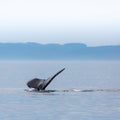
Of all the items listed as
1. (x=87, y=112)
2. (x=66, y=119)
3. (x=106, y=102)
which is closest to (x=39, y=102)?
(x=106, y=102)

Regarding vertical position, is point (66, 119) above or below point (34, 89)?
below

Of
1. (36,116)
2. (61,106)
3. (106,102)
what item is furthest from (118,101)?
(36,116)

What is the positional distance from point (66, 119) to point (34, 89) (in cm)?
2878

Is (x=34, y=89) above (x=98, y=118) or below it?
above

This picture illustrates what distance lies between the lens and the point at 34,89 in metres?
79.6

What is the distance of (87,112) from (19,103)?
34.5ft

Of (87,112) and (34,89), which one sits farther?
(34,89)

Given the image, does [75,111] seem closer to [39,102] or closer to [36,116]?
[36,116]

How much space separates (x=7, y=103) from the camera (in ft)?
212

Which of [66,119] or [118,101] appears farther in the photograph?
[118,101]

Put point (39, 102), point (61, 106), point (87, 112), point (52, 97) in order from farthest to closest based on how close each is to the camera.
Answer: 1. point (52, 97)
2. point (39, 102)
3. point (61, 106)
4. point (87, 112)

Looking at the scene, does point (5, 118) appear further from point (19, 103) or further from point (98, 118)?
point (19, 103)

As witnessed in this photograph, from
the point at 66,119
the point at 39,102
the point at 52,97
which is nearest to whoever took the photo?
the point at 66,119

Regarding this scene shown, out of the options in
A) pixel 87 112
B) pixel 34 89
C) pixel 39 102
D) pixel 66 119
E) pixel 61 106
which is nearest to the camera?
pixel 66 119
